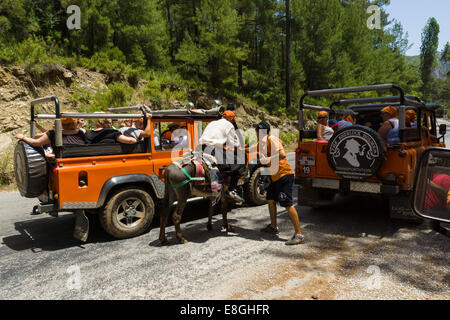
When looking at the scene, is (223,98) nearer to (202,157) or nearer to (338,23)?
(338,23)

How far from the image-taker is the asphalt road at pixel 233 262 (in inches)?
145

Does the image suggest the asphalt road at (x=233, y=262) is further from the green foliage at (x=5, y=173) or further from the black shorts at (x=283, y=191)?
the green foliage at (x=5, y=173)

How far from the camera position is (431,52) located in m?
81.5

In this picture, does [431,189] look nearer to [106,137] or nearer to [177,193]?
[177,193]

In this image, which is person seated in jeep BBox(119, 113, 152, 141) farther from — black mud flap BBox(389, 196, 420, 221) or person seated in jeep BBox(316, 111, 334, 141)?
black mud flap BBox(389, 196, 420, 221)

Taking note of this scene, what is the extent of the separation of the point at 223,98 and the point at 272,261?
2223 centimetres

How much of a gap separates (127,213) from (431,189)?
15.0 ft

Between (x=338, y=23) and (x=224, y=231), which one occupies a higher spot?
(x=338, y=23)

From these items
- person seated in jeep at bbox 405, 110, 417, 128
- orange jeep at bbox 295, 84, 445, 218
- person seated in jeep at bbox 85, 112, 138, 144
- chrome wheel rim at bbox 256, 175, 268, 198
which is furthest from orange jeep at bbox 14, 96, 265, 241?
person seated in jeep at bbox 405, 110, 417, 128

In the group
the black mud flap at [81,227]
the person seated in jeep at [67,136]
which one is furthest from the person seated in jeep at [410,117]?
the black mud flap at [81,227]

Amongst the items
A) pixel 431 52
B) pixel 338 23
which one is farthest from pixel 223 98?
pixel 431 52

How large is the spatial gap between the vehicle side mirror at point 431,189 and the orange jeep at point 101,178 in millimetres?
4409

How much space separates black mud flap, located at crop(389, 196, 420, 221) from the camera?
18.6 ft
